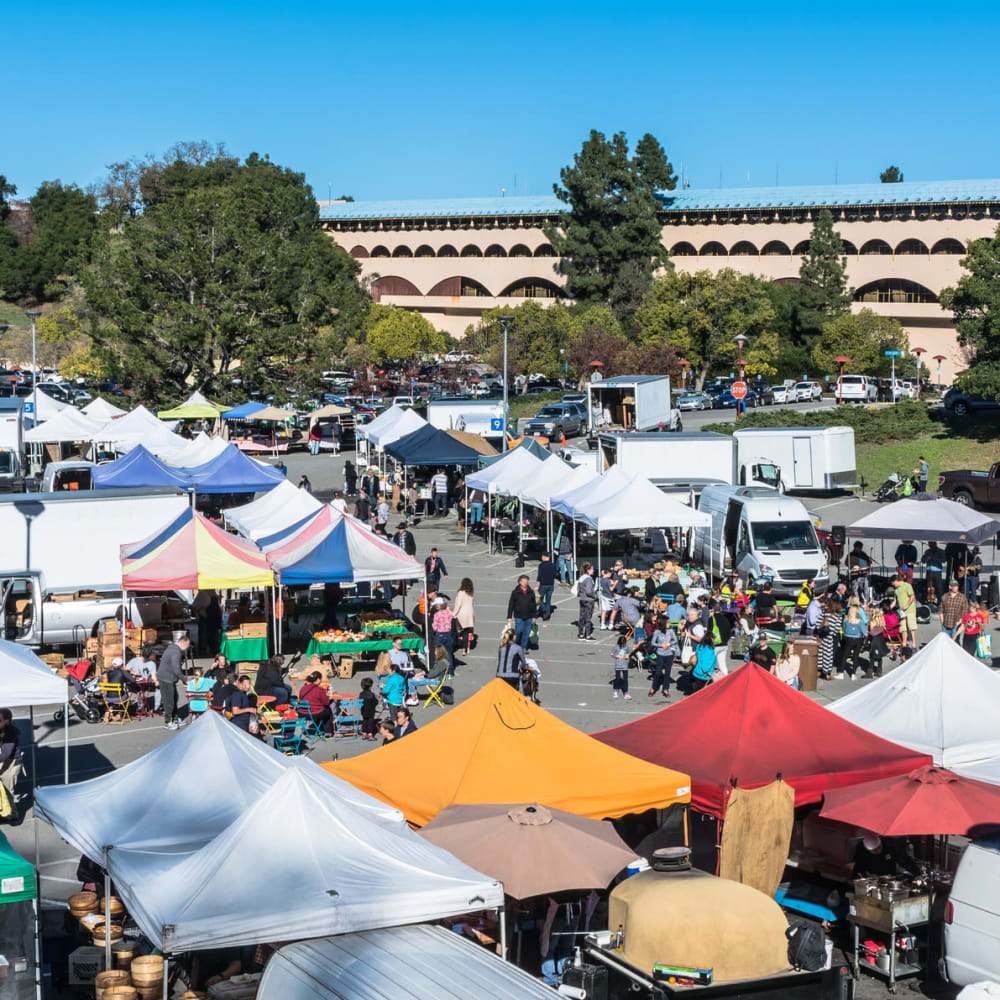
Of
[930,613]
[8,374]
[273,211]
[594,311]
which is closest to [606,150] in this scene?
[594,311]

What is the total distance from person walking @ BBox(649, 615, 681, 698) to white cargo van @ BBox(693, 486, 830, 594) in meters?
5.86

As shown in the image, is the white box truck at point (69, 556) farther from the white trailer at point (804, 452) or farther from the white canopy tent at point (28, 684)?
the white trailer at point (804, 452)

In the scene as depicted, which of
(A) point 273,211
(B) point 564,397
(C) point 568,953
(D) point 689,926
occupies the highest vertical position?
(A) point 273,211

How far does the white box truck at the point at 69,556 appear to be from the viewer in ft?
71.1

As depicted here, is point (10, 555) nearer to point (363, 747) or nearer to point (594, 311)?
point (363, 747)

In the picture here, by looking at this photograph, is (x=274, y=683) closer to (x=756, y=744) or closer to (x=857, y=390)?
(x=756, y=744)

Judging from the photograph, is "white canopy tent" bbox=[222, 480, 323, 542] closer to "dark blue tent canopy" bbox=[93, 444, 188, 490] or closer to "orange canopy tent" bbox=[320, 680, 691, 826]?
"dark blue tent canopy" bbox=[93, 444, 188, 490]

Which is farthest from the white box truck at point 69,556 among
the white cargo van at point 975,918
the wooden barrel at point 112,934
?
the white cargo van at point 975,918

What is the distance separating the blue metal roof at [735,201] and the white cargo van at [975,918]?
77.7 m

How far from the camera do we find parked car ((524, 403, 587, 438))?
53969mm

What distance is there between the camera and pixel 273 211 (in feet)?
225

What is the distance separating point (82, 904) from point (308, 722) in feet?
20.5

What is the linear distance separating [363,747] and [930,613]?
12407 mm

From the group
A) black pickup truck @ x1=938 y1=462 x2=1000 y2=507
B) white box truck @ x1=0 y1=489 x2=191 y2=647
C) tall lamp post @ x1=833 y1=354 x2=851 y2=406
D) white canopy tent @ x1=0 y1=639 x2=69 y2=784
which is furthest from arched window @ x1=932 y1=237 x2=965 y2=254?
white canopy tent @ x1=0 y1=639 x2=69 y2=784
